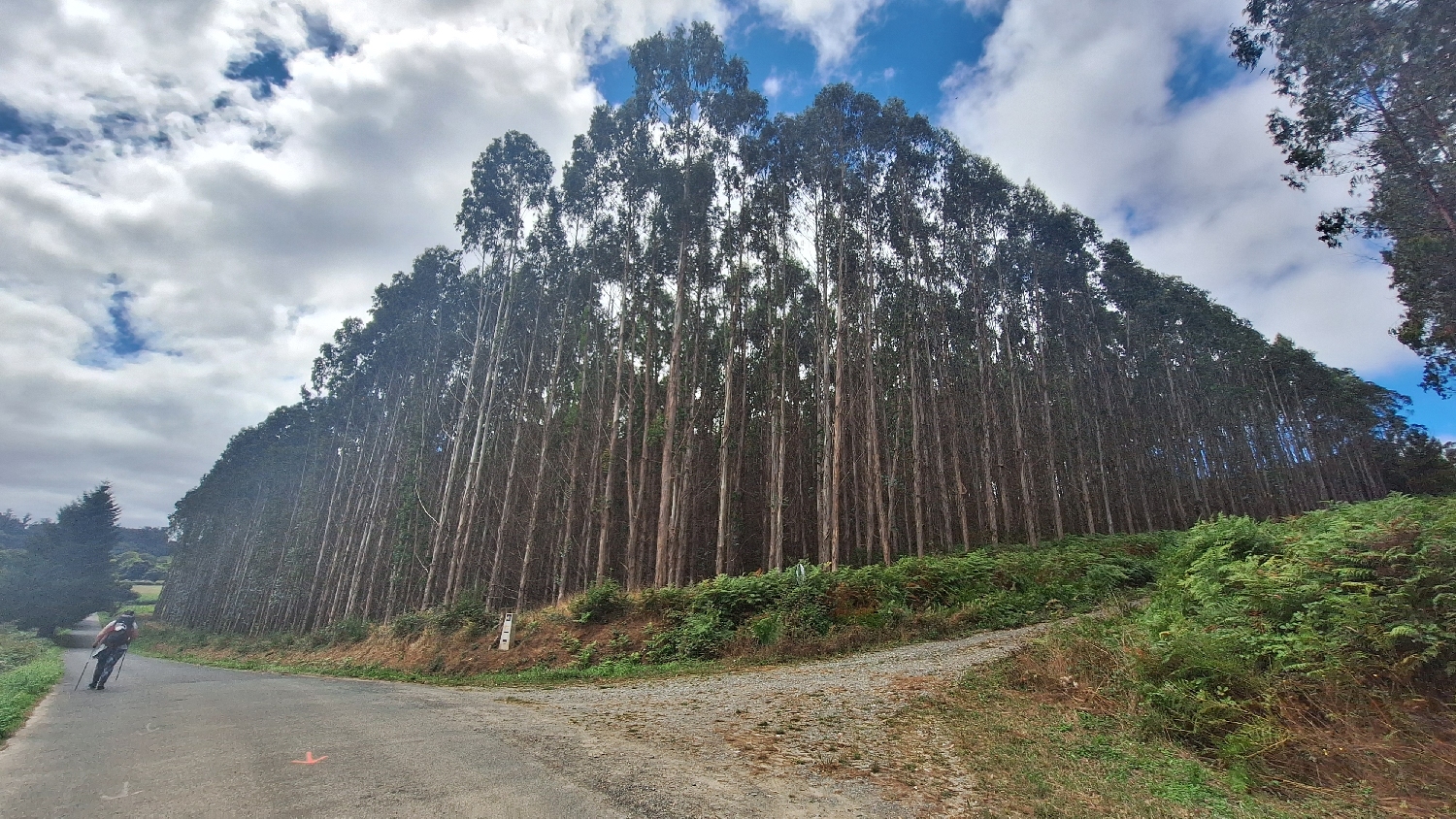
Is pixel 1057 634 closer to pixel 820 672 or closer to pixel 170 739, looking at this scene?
pixel 820 672

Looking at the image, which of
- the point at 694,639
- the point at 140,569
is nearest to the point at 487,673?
the point at 694,639

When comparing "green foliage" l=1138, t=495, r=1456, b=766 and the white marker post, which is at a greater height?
"green foliage" l=1138, t=495, r=1456, b=766

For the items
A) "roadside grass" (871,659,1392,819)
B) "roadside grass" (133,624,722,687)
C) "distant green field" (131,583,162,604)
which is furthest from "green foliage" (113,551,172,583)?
"roadside grass" (871,659,1392,819)

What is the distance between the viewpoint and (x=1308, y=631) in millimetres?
4938

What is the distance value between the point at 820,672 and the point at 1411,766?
6.80 metres

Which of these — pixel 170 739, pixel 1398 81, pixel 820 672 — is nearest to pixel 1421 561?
pixel 820 672

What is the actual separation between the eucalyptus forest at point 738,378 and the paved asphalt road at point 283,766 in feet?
33.6

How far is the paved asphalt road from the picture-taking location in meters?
3.86

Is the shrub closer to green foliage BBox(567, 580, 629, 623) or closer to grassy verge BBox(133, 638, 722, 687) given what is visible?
grassy verge BBox(133, 638, 722, 687)

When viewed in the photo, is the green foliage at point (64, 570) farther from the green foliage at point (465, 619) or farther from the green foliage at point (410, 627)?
the green foliage at point (465, 619)

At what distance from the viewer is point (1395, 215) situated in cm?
1361

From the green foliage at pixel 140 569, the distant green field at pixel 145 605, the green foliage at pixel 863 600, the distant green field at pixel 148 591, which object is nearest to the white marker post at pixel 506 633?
the green foliage at pixel 863 600

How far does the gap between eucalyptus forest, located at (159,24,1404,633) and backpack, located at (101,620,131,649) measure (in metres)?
8.13

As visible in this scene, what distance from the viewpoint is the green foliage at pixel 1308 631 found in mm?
4465
